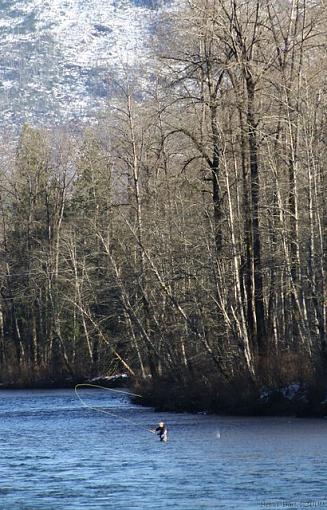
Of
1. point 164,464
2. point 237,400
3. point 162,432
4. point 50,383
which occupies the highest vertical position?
point 50,383

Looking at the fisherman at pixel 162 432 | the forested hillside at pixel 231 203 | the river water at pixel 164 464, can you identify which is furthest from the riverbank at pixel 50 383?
the fisherman at pixel 162 432

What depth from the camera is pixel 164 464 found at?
85.9ft

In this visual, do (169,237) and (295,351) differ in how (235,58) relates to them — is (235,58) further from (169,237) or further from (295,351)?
(295,351)

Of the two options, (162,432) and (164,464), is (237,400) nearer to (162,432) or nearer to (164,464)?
(162,432)

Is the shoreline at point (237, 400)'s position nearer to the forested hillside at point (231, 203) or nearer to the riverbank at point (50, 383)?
the forested hillside at point (231, 203)

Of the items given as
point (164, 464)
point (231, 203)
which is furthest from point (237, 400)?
point (164, 464)

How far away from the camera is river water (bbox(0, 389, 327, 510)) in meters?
21.4

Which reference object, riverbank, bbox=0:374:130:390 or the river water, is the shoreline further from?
riverbank, bbox=0:374:130:390

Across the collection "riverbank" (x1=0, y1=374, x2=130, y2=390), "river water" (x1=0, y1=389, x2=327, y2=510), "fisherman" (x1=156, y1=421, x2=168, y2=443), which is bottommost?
"river water" (x1=0, y1=389, x2=327, y2=510)

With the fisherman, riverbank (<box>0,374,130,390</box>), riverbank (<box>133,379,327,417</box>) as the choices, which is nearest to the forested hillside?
riverbank (<box>133,379,327,417</box>)

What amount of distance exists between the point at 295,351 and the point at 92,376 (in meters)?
27.4

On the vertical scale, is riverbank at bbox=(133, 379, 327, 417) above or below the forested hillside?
below

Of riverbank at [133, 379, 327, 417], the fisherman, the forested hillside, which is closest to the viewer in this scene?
the fisherman

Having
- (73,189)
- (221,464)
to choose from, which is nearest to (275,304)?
(221,464)
